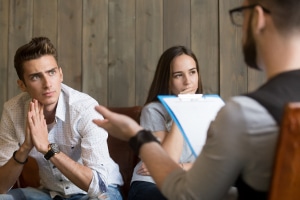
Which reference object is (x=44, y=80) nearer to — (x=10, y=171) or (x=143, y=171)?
(x=10, y=171)

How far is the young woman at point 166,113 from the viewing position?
5.74 ft

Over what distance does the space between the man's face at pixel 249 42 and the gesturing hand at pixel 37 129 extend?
1.06 meters

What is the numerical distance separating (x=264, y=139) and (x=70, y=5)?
1.84m

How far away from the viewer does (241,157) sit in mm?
770

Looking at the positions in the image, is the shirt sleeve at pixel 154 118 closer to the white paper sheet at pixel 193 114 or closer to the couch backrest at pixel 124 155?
the couch backrest at pixel 124 155

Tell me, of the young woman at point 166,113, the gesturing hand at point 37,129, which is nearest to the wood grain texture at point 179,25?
the young woman at point 166,113

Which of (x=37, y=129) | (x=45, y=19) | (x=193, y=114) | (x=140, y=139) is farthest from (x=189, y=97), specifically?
(x=45, y=19)

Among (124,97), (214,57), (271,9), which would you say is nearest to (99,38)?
(124,97)

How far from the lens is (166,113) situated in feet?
6.27

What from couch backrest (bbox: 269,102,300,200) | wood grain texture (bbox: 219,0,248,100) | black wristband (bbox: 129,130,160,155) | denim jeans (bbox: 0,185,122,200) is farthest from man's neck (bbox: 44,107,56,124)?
couch backrest (bbox: 269,102,300,200)

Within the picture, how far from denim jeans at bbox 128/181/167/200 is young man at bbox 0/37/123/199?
80mm

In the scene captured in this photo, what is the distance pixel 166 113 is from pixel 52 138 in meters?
0.50

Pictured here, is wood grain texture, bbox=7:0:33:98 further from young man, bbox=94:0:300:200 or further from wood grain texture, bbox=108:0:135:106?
young man, bbox=94:0:300:200

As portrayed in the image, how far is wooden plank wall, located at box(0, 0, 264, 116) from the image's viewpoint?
7.52 feet
